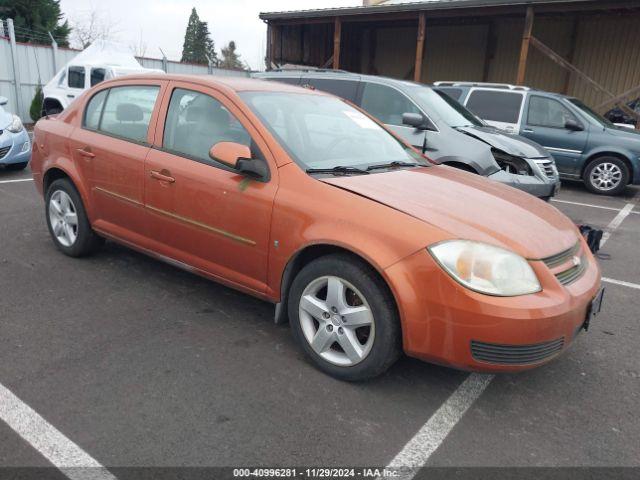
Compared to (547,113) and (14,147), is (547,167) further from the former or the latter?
(14,147)

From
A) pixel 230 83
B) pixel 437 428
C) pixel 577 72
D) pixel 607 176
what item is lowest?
pixel 437 428

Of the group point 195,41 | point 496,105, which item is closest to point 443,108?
point 496,105

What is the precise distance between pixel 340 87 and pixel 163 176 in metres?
4.66

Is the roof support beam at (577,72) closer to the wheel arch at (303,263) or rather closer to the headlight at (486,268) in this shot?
the headlight at (486,268)

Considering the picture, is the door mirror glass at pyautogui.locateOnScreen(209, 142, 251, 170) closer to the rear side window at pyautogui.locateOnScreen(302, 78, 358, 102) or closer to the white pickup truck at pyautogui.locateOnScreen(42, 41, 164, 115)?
the rear side window at pyautogui.locateOnScreen(302, 78, 358, 102)

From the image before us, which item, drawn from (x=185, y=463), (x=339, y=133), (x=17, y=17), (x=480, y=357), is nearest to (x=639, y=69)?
(x=339, y=133)

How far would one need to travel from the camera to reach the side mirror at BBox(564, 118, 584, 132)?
944 cm

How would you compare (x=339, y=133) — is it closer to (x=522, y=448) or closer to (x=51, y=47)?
(x=522, y=448)

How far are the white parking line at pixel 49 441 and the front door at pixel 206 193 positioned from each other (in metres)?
1.31

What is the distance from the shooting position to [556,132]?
9.60 m

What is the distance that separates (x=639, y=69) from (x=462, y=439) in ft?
54.8

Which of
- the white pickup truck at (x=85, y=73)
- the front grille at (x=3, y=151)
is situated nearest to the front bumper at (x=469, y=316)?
the front grille at (x=3, y=151)

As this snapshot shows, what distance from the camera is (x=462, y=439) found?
8.21ft

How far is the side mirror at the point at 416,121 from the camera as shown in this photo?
646cm
